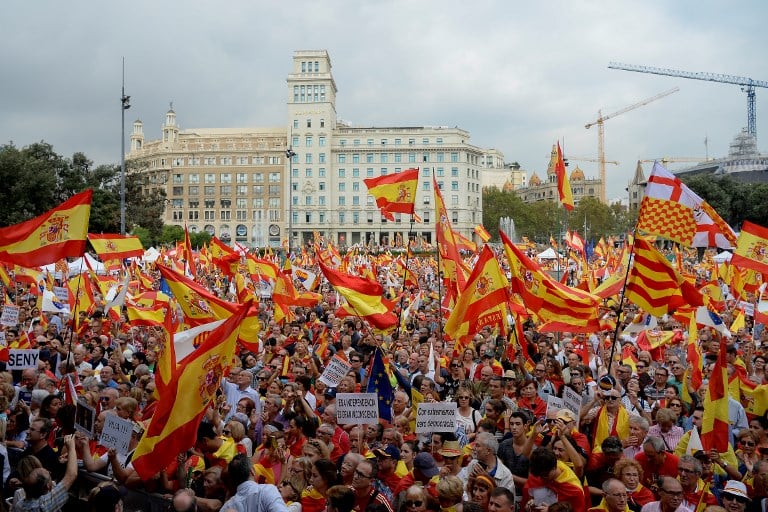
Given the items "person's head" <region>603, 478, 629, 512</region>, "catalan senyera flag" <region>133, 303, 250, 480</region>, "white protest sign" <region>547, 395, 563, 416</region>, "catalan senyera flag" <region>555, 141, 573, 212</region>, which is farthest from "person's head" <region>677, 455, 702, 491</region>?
"catalan senyera flag" <region>555, 141, 573, 212</region>

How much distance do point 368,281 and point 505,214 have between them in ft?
339

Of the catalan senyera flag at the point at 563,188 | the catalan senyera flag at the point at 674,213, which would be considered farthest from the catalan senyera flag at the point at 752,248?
the catalan senyera flag at the point at 563,188

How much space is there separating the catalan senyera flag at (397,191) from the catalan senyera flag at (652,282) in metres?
5.90

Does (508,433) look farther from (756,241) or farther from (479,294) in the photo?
(756,241)

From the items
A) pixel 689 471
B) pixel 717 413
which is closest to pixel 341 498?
pixel 689 471

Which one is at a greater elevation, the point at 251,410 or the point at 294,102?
the point at 294,102

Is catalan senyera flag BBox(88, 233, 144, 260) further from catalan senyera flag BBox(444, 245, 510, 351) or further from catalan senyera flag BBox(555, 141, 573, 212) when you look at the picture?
catalan senyera flag BBox(555, 141, 573, 212)

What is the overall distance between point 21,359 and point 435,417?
5738 millimetres

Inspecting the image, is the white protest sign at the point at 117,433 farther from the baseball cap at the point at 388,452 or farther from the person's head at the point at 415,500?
the person's head at the point at 415,500

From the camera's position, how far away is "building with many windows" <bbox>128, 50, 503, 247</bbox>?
108 metres

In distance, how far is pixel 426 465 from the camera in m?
6.08

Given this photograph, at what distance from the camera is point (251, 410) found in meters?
8.04

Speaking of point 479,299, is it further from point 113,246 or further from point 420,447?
point 113,246

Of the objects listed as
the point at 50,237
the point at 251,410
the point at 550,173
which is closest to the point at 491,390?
the point at 251,410
